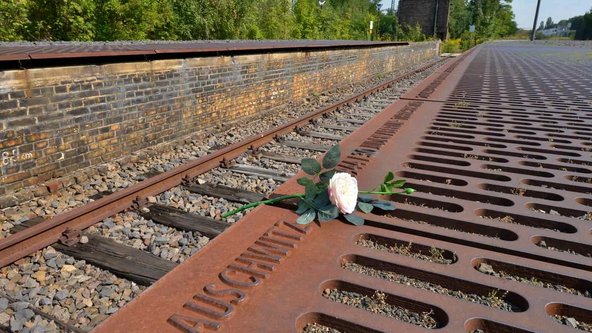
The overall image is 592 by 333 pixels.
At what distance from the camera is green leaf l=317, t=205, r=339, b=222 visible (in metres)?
1.66

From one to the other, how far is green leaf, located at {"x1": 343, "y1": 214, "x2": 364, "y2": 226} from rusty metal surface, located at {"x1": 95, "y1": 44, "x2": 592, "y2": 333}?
32 millimetres

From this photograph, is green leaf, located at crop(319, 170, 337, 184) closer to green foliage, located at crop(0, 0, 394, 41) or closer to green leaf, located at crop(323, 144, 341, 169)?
green leaf, located at crop(323, 144, 341, 169)

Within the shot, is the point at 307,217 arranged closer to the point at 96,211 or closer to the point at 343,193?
the point at 343,193

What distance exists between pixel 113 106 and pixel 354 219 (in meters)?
3.69

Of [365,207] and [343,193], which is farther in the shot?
[365,207]

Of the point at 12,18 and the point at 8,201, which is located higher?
the point at 12,18

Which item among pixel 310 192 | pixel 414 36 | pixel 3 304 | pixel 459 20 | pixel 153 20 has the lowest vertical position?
pixel 3 304

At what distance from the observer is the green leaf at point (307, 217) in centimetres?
Answer: 162

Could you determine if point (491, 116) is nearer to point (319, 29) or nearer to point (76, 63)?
point (76, 63)

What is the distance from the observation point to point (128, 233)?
2861 mm

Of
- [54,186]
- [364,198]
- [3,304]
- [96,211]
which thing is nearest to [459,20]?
[54,186]

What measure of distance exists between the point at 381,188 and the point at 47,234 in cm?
215

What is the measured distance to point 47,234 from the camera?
8.84 ft

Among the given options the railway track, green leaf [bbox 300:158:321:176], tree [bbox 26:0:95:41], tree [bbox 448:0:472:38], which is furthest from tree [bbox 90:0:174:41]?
tree [bbox 448:0:472:38]
